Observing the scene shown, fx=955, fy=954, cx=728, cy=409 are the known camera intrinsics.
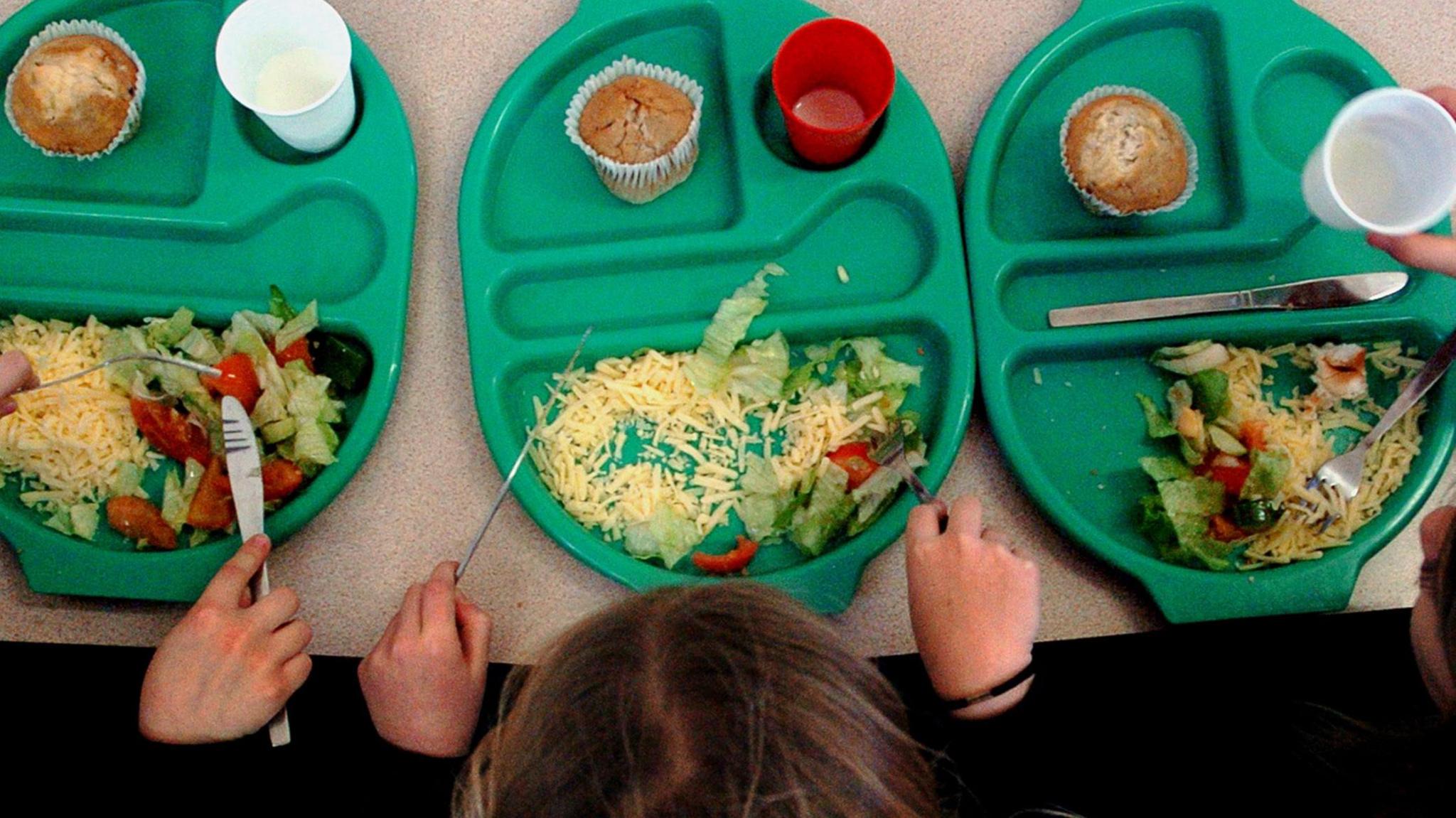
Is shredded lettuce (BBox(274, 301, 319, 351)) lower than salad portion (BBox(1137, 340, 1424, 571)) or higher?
higher

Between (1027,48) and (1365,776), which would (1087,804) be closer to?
(1365,776)

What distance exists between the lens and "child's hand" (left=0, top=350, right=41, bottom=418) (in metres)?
1.25

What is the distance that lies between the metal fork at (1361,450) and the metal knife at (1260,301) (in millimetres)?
115

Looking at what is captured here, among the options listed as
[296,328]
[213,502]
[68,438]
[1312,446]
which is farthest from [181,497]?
[1312,446]

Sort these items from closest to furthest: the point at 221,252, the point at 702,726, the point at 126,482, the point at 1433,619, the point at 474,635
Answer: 1. the point at 702,726
2. the point at 1433,619
3. the point at 474,635
4. the point at 126,482
5. the point at 221,252

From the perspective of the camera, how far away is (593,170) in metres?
1.49

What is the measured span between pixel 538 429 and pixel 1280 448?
106cm

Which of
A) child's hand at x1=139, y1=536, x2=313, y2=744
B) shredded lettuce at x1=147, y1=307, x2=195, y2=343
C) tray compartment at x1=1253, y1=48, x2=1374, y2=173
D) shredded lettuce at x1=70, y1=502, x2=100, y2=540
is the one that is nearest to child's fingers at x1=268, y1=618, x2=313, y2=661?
child's hand at x1=139, y1=536, x2=313, y2=744

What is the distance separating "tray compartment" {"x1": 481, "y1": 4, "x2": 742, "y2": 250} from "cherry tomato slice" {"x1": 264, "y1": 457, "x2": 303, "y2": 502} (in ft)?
1.44

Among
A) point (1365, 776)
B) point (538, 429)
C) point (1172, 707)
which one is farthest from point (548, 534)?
point (1365, 776)

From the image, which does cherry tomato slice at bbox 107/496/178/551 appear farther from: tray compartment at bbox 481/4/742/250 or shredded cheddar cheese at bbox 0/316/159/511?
tray compartment at bbox 481/4/742/250

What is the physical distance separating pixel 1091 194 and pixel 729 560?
750mm

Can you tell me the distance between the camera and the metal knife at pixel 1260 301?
1.37 meters

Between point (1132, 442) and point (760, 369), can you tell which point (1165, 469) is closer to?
point (1132, 442)
